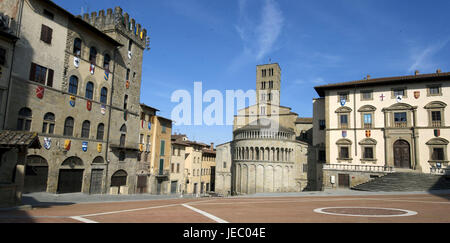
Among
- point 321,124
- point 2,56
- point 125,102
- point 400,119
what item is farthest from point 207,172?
point 2,56

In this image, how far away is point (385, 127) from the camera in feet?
123

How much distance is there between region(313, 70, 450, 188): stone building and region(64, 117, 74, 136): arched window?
32302 millimetres

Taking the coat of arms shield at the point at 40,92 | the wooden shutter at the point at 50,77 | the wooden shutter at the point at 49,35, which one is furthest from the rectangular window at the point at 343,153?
the wooden shutter at the point at 49,35

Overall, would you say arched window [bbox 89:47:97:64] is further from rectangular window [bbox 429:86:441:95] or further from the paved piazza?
rectangular window [bbox 429:86:441:95]

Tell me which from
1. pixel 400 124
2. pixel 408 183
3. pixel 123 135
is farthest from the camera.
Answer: pixel 400 124

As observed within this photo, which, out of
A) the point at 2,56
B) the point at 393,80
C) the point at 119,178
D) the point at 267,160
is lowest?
the point at 119,178

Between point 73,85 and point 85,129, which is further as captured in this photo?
point 85,129

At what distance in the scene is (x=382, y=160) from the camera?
122ft

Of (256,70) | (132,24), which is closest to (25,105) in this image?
(132,24)

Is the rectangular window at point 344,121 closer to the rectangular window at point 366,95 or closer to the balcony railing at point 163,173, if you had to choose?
the rectangular window at point 366,95

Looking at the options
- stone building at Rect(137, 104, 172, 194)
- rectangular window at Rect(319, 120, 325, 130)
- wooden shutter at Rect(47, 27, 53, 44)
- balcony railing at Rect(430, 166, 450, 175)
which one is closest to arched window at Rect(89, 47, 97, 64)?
wooden shutter at Rect(47, 27, 53, 44)

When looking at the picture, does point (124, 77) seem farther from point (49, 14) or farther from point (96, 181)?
point (96, 181)

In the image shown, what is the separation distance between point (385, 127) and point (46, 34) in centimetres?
4089

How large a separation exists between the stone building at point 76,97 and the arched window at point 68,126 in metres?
0.09
